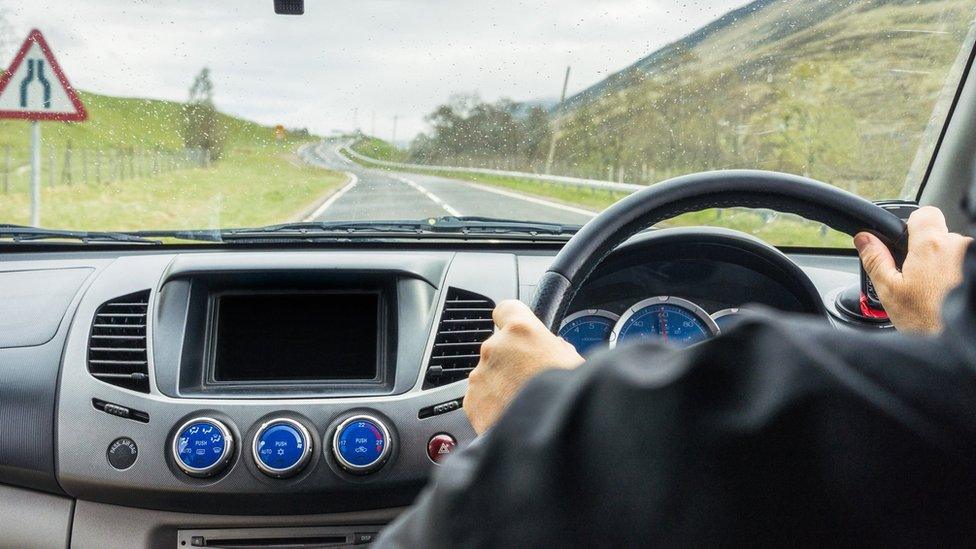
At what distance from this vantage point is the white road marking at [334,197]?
368cm

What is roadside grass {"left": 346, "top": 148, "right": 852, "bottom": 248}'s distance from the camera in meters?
3.19

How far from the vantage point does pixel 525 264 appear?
3.35 m

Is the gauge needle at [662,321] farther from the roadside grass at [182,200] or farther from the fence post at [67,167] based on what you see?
the fence post at [67,167]

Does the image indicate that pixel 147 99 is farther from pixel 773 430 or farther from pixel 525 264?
pixel 773 430

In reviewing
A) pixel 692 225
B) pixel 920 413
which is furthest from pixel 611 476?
pixel 692 225

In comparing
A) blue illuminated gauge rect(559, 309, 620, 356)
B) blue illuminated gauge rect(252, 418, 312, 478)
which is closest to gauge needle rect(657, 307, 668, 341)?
blue illuminated gauge rect(559, 309, 620, 356)

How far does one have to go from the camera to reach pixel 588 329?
2750 mm

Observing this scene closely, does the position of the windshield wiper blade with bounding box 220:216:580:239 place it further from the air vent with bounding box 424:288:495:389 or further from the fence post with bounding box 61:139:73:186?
the fence post with bounding box 61:139:73:186

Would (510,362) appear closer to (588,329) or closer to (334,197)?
(588,329)

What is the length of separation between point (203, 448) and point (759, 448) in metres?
2.40

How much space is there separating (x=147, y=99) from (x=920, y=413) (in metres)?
3.35

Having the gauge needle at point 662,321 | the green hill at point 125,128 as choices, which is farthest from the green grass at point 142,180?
the gauge needle at point 662,321

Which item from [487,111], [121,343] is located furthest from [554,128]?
[121,343]

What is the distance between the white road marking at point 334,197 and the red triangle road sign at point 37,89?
904 mm
